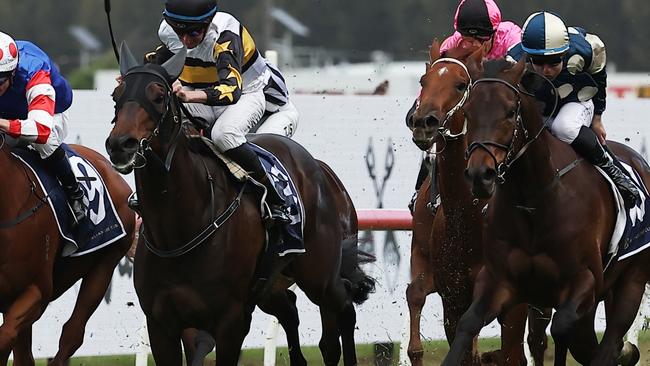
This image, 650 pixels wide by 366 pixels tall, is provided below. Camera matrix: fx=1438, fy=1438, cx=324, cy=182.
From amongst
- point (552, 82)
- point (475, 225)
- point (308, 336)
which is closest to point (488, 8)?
point (552, 82)

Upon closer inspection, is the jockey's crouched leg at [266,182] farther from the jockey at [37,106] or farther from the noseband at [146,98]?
the jockey at [37,106]

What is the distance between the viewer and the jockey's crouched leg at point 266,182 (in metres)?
7.13

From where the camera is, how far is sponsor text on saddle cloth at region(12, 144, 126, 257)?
7.38 m

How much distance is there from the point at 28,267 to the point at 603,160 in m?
2.91

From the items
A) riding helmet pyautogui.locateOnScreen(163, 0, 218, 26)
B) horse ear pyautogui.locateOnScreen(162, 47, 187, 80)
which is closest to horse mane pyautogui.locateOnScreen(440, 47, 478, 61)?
riding helmet pyautogui.locateOnScreen(163, 0, 218, 26)

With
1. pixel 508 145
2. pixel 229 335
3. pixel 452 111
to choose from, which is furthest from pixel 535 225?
pixel 229 335

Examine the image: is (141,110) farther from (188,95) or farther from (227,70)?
(227,70)

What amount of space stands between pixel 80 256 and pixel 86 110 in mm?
2089

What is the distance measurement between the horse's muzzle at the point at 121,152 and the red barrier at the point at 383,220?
12.2 ft

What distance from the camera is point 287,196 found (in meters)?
7.41

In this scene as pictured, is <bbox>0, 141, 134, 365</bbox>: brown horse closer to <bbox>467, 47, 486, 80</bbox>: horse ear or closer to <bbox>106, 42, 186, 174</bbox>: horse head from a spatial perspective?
<bbox>106, 42, 186, 174</bbox>: horse head

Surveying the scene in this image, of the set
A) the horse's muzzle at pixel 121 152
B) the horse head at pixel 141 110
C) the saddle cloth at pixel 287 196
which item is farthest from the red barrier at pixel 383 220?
the horse's muzzle at pixel 121 152

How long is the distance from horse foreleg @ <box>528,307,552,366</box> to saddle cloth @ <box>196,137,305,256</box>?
156cm

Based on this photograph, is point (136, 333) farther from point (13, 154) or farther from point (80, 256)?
point (13, 154)
